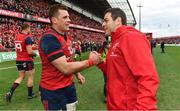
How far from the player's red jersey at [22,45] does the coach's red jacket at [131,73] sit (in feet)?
21.3

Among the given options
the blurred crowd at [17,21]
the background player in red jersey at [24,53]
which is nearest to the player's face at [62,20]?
the background player in red jersey at [24,53]

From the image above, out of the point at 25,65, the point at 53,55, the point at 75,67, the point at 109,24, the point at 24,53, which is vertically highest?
the point at 109,24

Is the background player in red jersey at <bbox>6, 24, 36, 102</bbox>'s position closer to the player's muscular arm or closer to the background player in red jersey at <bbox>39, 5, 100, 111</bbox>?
the background player in red jersey at <bbox>39, 5, 100, 111</bbox>

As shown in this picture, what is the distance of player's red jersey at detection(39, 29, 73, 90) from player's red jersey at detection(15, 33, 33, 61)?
A: 5052 millimetres

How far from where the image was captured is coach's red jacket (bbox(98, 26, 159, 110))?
313 cm

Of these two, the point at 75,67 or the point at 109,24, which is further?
the point at 75,67

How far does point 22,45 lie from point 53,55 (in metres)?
5.73

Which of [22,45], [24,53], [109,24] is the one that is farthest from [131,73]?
[24,53]

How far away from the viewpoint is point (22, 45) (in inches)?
394

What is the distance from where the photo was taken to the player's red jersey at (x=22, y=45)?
32.3 ft

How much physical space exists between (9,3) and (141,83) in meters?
37.7

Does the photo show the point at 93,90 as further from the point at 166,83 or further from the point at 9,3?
the point at 9,3

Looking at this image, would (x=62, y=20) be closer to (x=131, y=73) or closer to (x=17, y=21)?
(x=131, y=73)

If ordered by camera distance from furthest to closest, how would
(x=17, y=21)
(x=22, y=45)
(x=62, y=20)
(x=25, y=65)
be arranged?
(x=17, y=21)
(x=25, y=65)
(x=22, y=45)
(x=62, y=20)
